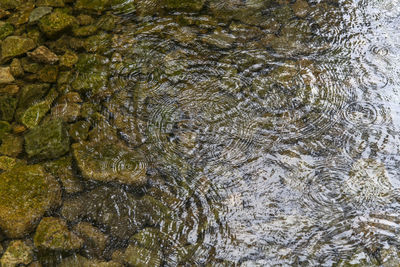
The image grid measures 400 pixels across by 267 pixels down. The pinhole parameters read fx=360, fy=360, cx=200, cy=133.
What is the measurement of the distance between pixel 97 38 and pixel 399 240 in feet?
12.2

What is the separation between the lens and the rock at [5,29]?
14.2 feet

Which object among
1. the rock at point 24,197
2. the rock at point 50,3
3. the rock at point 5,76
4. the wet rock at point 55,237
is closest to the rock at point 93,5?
the rock at point 50,3

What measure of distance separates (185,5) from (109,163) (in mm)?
2424

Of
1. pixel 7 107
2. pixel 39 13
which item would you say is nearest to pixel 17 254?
pixel 7 107

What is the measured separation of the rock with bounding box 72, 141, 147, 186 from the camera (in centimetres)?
316

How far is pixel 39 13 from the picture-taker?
448 cm

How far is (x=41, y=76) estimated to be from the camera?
3916 mm

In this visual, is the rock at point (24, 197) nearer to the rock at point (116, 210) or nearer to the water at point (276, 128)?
the rock at point (116, 210)

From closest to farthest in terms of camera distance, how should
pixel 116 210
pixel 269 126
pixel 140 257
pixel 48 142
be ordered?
1. pixel 140 257
2. pixel 116 210
3. pixel 48 142
4. pixel 269 126

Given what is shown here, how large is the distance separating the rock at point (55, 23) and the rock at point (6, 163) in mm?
1697

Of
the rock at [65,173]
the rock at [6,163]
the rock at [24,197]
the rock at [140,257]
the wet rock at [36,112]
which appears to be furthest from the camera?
the wet rock at [36,112]

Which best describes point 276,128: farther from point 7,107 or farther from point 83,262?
point 7,107

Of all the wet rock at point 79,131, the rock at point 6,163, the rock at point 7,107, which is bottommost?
the rock at point 6,163

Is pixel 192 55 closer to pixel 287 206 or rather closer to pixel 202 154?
pixel 202 154
